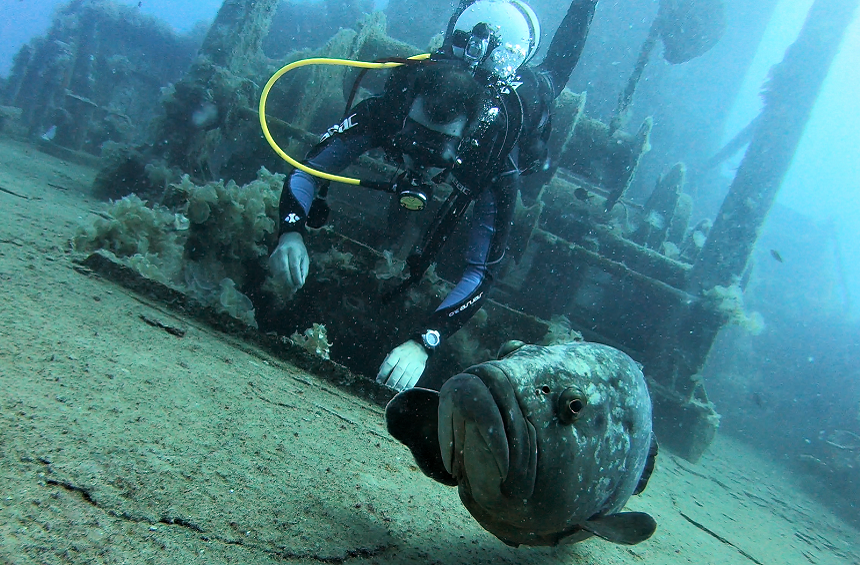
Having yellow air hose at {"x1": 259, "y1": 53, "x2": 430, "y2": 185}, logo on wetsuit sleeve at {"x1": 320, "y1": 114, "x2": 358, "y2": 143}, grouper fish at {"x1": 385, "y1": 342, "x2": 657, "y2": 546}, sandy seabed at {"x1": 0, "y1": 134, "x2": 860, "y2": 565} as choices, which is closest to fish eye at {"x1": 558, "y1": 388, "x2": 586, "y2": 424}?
grouper fish at {"x1": 385, "y1": 342, "x2": 657, "y2": 546}

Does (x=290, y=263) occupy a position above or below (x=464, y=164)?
below

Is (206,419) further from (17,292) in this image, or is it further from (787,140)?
Result: (787,140)

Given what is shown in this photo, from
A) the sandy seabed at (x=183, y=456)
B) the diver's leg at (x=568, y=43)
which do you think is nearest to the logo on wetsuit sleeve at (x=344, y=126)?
the sandy seabed at (x=183, y=456)

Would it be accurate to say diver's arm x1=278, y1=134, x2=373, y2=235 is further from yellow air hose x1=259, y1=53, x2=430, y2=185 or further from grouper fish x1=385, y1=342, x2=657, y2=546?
grouper fish x1=385, y1=342, x2=657, y2=546

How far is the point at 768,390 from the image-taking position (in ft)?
60.5

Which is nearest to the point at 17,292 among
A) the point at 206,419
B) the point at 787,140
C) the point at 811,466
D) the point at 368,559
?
the point at 206,419

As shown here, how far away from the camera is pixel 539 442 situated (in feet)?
4.66

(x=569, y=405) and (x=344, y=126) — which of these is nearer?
(x=569, y=405)

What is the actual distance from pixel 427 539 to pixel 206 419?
3.31 feet

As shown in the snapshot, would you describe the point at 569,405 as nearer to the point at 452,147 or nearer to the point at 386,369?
the point at 386,369

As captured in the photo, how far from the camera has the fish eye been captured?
1479 mm

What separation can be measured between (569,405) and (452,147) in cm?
236

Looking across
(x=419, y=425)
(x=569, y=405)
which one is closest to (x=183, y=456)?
(x=419, y=425)

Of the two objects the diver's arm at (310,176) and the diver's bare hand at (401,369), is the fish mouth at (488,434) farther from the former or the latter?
the diver's arm at (310,176)
